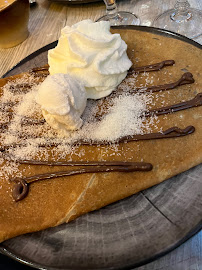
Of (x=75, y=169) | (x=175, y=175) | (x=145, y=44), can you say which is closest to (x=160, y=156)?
(x=175, y=175)

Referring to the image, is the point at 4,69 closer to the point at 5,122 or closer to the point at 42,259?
the point at 5,122

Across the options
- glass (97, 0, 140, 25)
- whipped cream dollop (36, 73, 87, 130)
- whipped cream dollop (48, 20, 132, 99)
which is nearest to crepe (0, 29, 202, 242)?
whipped cream dollop (36, 73, 87, 130)

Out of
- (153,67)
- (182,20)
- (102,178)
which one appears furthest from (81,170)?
(182,20)

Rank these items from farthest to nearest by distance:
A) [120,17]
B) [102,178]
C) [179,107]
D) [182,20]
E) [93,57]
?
[120,17] → [182,20] → [93,57] → [179,107] → [102,178]

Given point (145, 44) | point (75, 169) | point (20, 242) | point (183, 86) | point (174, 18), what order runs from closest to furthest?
point (20, 242)
point (75, 169)
point (183, 86)
point (145, 44)
point (174, 18)

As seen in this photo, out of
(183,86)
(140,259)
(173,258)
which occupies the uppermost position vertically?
(183,86)

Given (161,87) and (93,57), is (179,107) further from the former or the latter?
(93,57)

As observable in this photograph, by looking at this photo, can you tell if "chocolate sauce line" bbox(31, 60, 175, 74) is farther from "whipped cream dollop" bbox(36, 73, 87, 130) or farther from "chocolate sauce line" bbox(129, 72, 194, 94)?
"whipped cream dollop" bbox(36, 73, 87, 130)
